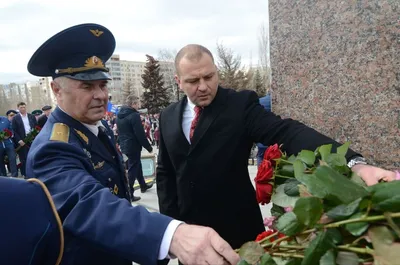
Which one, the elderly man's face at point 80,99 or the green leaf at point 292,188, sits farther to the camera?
the elderly man's face at point 80,99

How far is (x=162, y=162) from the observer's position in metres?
2.51

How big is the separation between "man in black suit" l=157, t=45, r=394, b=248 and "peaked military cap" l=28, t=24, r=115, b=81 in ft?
1.96

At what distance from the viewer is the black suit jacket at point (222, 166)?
2143mm

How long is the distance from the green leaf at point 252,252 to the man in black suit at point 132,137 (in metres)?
5.68

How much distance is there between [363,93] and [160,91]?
39.1 metres

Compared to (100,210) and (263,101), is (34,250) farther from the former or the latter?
(263,101)

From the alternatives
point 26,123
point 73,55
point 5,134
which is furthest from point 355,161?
point 26,123

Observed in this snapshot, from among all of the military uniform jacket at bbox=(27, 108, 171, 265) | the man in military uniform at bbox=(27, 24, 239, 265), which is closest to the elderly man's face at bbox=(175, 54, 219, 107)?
the man in military uniform at bbox=(27, 24, 239, 265)

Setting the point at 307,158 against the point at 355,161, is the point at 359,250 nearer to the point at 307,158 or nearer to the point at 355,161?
the point at 307,158

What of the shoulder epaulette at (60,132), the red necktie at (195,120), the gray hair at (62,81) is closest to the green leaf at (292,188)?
the shoulder epaulette at (60,132)

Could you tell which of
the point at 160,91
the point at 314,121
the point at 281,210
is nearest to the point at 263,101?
the point at 314,121

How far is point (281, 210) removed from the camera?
4.00 feet

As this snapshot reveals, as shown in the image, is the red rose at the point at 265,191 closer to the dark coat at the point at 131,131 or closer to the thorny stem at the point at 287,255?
the thorny stem at the point at 287,255

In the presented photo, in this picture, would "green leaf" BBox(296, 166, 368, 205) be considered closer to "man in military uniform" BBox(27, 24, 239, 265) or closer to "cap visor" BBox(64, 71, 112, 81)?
"man in military uniform" BBox(27, 24, 239, 265)
